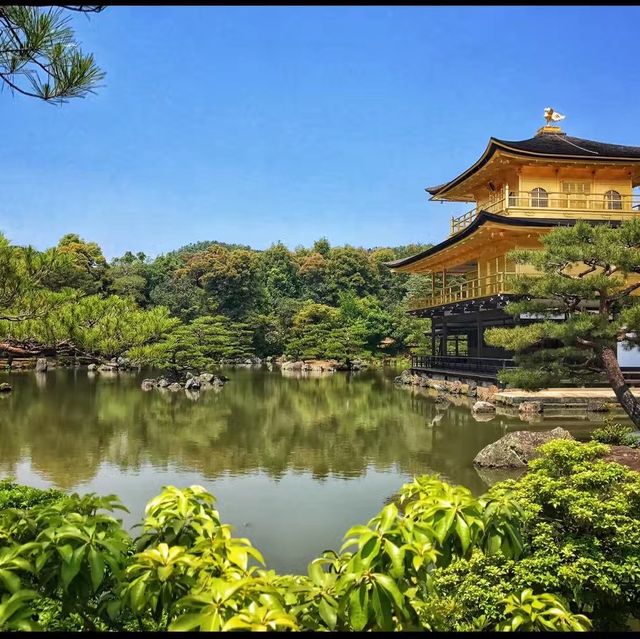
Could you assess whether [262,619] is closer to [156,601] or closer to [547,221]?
[156,601]

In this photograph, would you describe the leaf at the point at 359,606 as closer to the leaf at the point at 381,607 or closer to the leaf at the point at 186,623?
the leaf at the point at 381,607

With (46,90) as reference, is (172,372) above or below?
below

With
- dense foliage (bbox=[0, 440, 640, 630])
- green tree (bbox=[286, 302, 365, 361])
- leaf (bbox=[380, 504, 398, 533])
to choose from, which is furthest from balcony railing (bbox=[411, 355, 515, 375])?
leaf (bbox=[380, 504, 398, 533])

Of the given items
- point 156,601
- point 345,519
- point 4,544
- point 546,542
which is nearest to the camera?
point 156,601

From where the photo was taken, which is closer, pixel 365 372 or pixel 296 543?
pixel 296 543

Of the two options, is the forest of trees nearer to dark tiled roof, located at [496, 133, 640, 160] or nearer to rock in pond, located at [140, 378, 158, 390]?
rock in pond, located at [140, 378, 158, 390]

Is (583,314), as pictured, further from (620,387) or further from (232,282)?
(232,282)

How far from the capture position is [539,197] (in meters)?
18.5

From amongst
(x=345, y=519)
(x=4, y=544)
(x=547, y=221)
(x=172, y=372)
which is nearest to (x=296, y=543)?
(x=345, y=519)

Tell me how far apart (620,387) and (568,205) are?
37.5 ft

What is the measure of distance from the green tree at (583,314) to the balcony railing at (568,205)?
28.4ft

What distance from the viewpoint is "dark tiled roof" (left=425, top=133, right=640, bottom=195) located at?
17594mm

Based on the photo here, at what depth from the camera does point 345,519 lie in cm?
594

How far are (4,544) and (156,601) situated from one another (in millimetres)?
605
